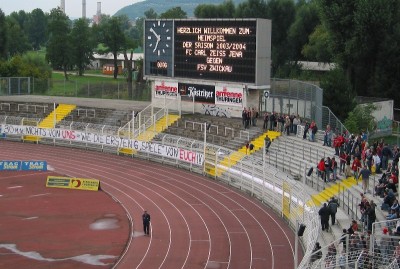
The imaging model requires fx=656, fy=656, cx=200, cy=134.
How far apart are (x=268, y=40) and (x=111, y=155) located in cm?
1275

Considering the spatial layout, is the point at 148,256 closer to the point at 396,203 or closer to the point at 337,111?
the point at 396,203

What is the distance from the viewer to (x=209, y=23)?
4038 centimetres

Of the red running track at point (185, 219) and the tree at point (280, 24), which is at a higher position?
the tree at point (280, 24)

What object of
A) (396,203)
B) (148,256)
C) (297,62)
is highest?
(297,62)

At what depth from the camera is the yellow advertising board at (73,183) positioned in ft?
108

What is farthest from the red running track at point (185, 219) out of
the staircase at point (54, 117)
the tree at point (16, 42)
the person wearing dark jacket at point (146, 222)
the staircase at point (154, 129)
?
the tree at point (16, 42)

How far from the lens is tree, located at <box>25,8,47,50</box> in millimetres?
173750

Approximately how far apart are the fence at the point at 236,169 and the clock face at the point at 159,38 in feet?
18.8

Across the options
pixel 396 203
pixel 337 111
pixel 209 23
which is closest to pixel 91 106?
pixel 209 23

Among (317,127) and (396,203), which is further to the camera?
(317,127)

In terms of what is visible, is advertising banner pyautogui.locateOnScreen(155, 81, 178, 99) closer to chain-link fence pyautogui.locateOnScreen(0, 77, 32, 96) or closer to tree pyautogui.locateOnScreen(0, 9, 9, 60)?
chain-link fence pyautogui.locateOnScreen(0, 77, 32, 96)

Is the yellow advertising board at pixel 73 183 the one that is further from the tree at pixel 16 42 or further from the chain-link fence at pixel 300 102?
the tree at pixel 16 42

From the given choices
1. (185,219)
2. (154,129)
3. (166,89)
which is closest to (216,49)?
(166,89)

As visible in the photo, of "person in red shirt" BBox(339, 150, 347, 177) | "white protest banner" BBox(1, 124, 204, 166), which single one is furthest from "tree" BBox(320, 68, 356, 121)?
"person in red shirt" BBox(339, 150, 347, 177)
